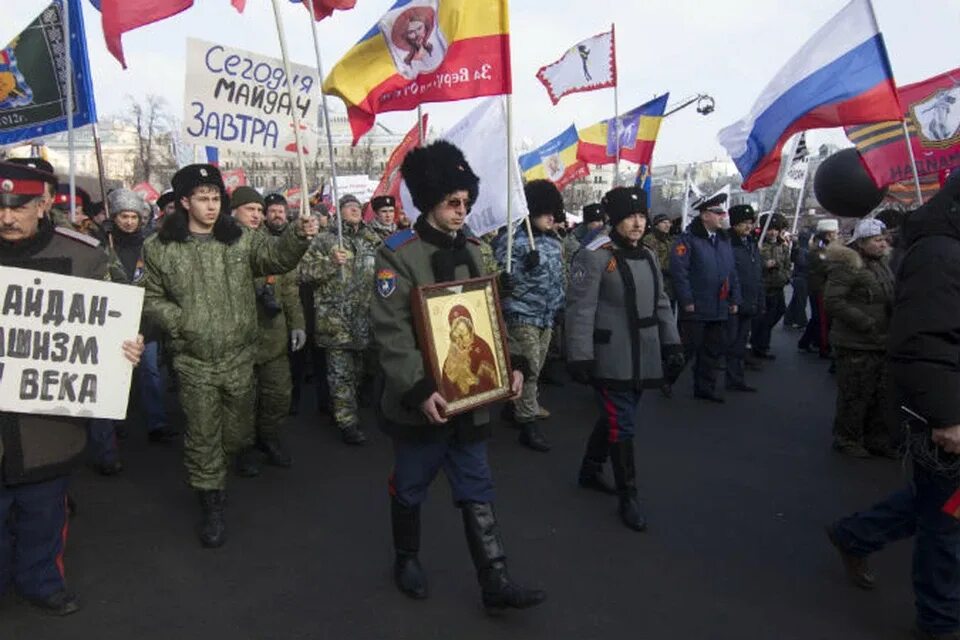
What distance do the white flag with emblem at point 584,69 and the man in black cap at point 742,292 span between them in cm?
354

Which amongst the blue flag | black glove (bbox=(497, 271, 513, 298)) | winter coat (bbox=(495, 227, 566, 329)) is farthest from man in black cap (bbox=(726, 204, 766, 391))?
the blue flag

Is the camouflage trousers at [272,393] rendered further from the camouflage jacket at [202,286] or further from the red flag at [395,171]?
the red flag at [395,171]

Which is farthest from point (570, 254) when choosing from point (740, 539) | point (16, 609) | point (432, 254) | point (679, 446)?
point (16, 609)

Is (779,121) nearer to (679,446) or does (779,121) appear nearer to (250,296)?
(679,446)

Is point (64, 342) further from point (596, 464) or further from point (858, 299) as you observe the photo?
point (858, 299)

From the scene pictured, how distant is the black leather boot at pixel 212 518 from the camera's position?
400cm

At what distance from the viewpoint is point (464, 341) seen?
10.2 feet

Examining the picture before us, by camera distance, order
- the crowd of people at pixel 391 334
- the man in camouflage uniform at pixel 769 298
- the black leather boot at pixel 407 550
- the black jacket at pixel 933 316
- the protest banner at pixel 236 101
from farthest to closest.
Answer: the man in camouflage uniform at pixel 769 298 < the protest banner at pixel 236 101 < the black leather boot at pixel 407 550 < the crowd of people at pixel 391 334 < the black jacket at pixel 933 316

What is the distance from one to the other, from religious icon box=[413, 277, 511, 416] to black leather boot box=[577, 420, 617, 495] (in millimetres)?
1641

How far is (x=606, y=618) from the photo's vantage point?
324cm

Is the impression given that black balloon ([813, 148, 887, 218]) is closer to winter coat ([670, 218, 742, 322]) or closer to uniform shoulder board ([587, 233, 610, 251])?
winter coat ([670, 218, 742, 322])

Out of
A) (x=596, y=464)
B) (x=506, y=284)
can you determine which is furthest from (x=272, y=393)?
(x=596, y=464)

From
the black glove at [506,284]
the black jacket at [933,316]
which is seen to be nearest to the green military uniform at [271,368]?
the black glove at [506,284]

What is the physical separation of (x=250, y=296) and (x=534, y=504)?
2.21 meters
